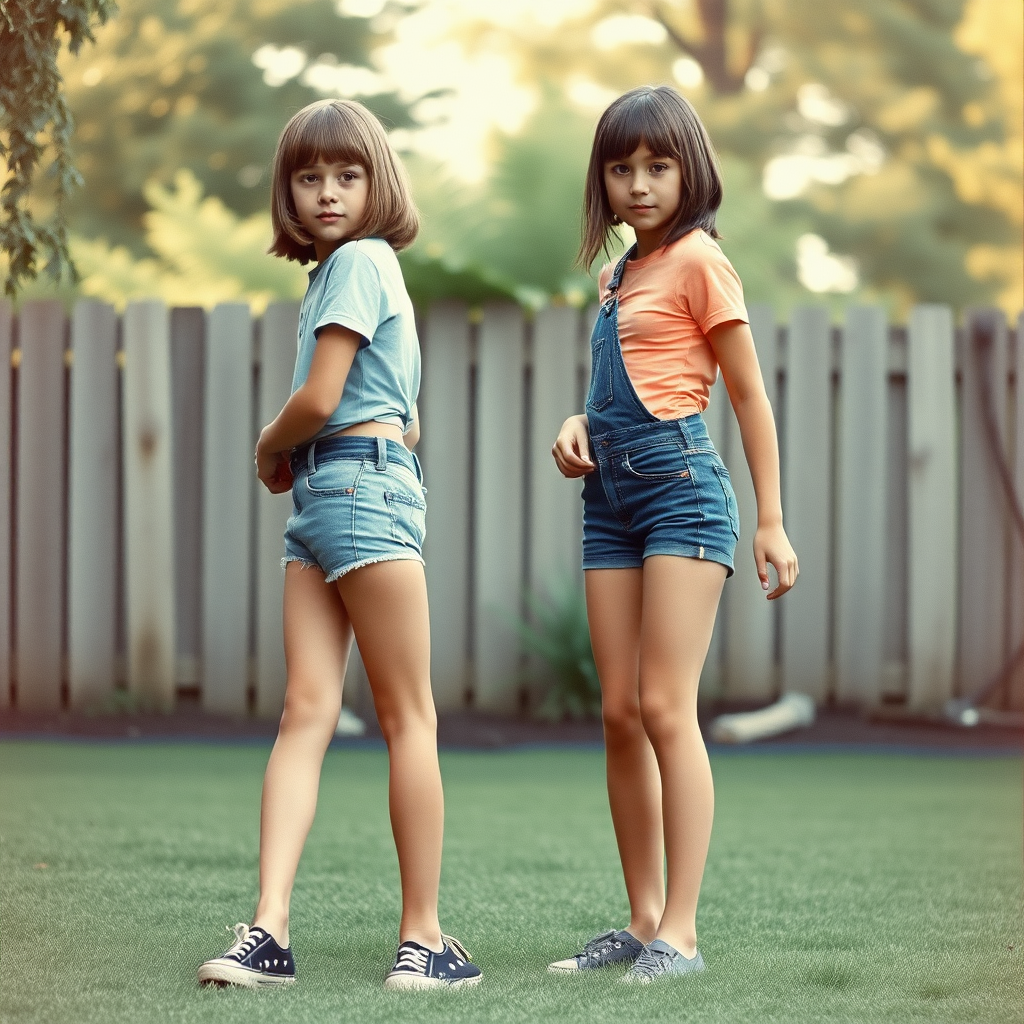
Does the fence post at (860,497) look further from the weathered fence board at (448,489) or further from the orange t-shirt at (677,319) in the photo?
the orange t-shirt at (677,319)

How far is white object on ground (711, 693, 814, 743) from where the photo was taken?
221 inches

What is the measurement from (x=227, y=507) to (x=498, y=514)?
46.1 inches

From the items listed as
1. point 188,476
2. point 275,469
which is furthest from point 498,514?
point 275,469

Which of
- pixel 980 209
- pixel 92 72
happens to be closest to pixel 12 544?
pixel 92 72

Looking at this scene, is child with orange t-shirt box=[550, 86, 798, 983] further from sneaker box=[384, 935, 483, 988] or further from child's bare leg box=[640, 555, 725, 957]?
sneaker box=[384, 935, 483, 988]

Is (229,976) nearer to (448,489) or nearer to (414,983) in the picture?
(414,983)

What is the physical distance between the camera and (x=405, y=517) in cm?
236

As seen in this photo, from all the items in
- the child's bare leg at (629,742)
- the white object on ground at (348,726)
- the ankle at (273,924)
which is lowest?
the white object on ground at (348,726)

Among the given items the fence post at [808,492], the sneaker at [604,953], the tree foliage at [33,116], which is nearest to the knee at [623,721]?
the sneaker at [604,953]

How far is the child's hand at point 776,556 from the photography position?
237cm

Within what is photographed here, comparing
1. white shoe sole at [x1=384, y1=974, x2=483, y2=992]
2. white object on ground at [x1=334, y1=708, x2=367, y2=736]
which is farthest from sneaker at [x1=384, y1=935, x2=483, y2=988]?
white object on ground at [x1=334, y1=708, x2=367, y2=736]

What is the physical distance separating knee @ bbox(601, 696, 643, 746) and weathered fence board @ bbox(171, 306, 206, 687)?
12.4 ft

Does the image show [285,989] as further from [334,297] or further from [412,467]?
[334,297]

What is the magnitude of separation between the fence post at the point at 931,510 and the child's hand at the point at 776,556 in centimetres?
386
